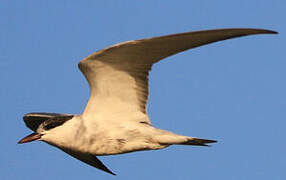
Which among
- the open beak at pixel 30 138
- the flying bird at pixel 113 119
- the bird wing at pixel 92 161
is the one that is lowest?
the bird wing at pixel 92 161

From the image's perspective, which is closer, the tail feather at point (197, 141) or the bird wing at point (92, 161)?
the tail feather at point (197, 141)

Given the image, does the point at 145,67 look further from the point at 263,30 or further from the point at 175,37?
the point at 263,30

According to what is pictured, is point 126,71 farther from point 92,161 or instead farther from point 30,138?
point 92,161

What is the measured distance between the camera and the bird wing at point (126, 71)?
7285 mm

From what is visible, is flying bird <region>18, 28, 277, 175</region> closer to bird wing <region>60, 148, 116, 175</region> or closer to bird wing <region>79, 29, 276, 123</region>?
bird wing <region>79, 29, 276, 123</region>

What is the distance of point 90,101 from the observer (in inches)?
347

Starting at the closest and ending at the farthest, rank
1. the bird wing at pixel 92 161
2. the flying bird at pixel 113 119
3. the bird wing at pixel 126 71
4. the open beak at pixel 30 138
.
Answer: the bird wing at pixel 126 71
the flying bird at pixel 113 119
the open beak at pixel 30 138
the bird wing at pixel 92 161

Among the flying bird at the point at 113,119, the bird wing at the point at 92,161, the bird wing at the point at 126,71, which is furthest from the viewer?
the bird wing at the point at 92,161

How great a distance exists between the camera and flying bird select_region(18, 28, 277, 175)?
8305 mm

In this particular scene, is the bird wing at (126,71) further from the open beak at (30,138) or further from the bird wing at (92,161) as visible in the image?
the bird wing at (92,161)

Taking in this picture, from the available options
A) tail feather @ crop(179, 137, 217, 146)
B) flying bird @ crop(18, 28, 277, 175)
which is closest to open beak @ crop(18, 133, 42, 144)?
flying bird @ crop(18, 28, 277, 175)

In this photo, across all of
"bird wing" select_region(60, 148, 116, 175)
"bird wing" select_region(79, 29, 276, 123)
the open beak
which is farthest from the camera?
"bird wing" select_region(60, 148, 116, 175)

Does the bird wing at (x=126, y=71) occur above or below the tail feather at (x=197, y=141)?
above

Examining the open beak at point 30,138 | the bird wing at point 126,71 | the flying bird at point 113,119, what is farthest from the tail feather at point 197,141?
the open beak at point 30,138
